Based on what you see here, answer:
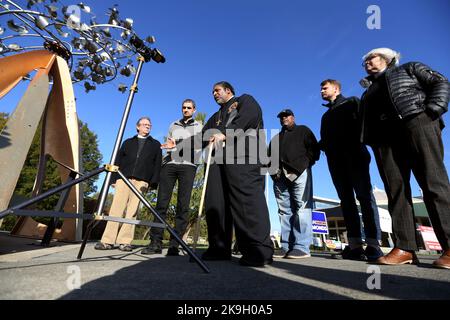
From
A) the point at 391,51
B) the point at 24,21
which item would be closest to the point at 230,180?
the point at 391,51

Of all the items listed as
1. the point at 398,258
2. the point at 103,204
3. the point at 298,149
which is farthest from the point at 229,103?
the point at 398,258

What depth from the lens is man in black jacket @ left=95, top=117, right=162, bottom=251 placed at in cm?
412

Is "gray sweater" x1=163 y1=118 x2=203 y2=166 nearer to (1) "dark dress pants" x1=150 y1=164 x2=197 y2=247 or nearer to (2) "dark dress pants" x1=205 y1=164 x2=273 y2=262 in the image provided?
(1) "dark dress pants" x1=150 y1=164 x2=197 y2=247

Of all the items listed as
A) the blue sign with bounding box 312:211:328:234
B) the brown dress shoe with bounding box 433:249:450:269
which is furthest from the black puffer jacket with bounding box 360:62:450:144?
the blue sign with bounding box 312:211:328:234

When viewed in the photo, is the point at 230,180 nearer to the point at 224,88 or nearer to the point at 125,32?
the point at 224,88

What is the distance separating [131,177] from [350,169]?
3502 mm

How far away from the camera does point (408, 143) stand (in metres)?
2.56

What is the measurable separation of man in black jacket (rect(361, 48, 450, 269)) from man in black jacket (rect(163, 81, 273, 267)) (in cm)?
128

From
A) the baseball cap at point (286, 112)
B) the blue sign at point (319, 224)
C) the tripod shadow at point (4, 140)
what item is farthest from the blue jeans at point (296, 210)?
the blue sign at point (319, 224)

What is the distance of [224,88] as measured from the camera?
337cm

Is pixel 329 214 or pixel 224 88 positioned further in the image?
pixel 329 214

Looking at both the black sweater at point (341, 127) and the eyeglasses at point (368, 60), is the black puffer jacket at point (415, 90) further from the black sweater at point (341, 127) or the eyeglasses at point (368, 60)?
the black sweater at point (341, 127)

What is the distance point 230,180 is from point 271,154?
220 cm
